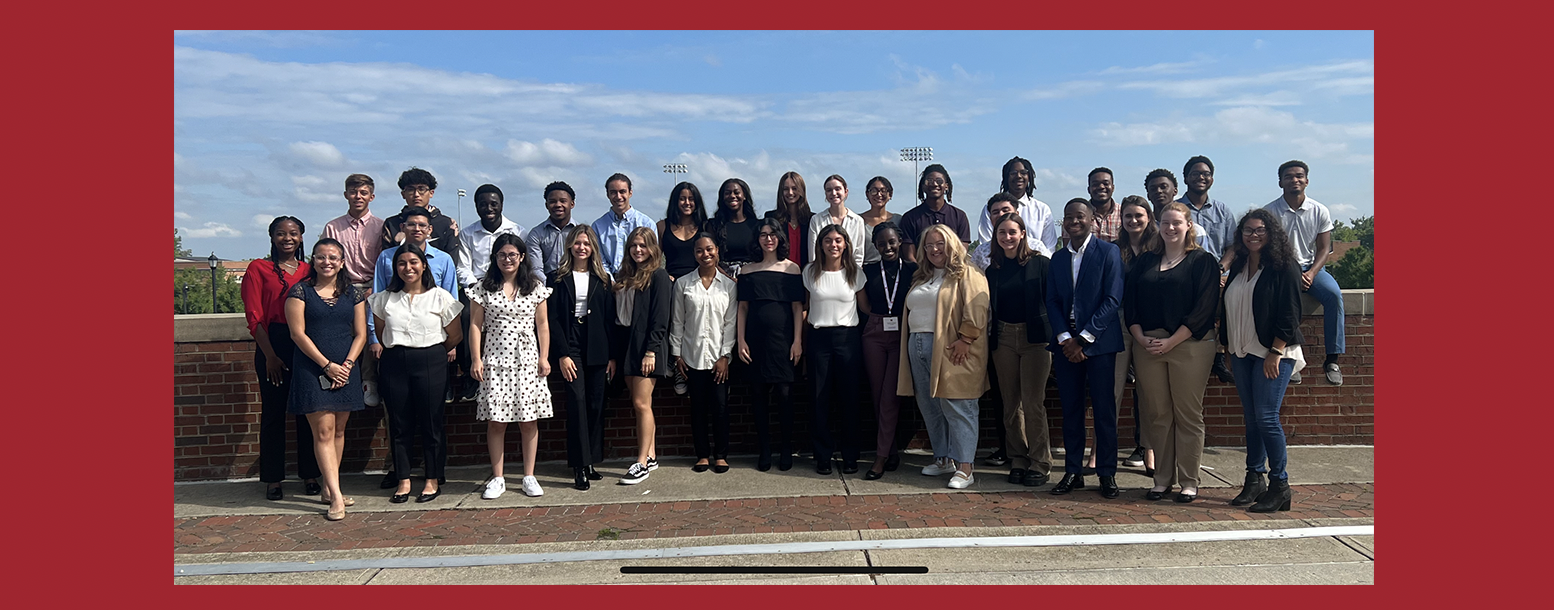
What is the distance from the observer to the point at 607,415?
288 inches

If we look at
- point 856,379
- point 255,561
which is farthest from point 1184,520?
point 255,561

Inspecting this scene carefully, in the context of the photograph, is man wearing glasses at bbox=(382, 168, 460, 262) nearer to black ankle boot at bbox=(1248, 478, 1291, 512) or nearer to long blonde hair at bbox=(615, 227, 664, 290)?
long blonde hair at bbox=(615, 227, 664, 290)

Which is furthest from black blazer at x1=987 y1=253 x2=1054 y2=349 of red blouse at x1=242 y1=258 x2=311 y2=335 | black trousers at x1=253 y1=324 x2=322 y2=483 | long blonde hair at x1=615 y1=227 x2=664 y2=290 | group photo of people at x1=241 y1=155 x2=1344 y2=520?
black trousers at x1=253 y1=324 x2=322 y2=483

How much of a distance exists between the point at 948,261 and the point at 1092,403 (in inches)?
51.9

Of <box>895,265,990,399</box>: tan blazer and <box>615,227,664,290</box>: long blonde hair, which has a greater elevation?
<box>615,227,664,290</box>: long blonde hair

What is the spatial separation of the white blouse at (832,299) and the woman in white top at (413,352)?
2394 millimetres

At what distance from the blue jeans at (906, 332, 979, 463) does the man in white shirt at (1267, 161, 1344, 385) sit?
2816 mm

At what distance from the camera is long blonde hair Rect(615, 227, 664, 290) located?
638 cm

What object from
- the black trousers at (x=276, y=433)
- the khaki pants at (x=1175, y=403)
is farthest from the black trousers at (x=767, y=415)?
the black trousers at (x=276, y=433)

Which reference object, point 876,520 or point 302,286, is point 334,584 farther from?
point 876,520

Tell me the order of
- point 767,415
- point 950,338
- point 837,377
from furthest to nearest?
point 767,415
point 837,377
point 950,338

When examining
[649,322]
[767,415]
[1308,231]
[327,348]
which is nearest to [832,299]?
[767,415]

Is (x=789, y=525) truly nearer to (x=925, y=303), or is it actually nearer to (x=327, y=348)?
(x=925, y=303)

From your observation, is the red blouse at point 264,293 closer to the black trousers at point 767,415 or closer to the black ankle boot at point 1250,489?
the black trousers at point 767,415
